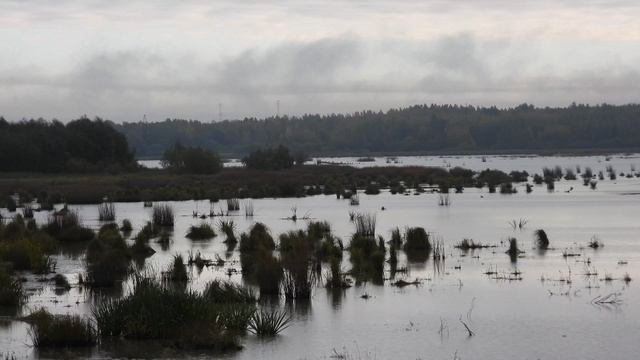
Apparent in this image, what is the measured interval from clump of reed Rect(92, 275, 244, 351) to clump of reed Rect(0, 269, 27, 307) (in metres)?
3.85

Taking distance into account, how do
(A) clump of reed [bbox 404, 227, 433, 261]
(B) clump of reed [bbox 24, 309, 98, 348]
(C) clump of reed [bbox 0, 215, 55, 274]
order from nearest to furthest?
(B) clump of reed [bbox 24, 309, 98, 348], (C) clump of reed [bbox 0, 215, 55, 274], (A) clump of reed [bbox 404, 227, 433, 261]

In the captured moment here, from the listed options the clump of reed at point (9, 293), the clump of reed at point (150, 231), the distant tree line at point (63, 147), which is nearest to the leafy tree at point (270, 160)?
the distant tree line at point (63, 147)

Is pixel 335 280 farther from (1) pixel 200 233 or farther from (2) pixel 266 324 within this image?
(1) pixel 200 233

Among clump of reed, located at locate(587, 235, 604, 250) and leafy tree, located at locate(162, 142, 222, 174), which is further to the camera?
leafy tree, located at locate(162, 142, 222, 174)

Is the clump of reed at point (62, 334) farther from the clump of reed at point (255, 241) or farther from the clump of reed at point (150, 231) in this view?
the clump of reed at point (150, 231)

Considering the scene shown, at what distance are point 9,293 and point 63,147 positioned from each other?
68.3 m

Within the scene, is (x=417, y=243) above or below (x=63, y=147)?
below

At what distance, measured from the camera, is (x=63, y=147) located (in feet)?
285

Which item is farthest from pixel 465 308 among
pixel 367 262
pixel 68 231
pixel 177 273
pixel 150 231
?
pixel 68 231

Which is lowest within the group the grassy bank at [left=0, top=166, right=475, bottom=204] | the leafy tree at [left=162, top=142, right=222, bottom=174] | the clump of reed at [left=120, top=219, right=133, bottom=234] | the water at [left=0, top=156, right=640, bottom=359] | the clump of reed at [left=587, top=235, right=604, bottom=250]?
the water at [left=0, top=156, right=640, bottom=359]

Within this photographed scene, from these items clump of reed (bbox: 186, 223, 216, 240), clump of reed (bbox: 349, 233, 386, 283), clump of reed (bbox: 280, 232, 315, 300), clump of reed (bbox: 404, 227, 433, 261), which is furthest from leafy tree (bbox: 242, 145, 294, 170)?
clump of reed (bbox: 280, 232, 315, 300)

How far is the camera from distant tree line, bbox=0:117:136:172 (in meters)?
82.9

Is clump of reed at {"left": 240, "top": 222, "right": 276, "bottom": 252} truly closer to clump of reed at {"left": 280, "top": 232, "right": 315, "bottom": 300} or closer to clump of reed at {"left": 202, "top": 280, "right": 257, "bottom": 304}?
clump of reed at {"left": 280, "top": 232, "right": 315, "bottom": 300}

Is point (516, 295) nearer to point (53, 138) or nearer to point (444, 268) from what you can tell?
point (444, 268)
